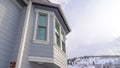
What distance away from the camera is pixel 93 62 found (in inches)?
1287

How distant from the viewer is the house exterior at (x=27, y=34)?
5.21 meters

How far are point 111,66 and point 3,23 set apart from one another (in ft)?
92.7

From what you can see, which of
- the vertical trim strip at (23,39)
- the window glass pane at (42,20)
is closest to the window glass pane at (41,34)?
the window glass pane at (42,20)

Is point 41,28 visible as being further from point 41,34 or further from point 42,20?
point 42,20

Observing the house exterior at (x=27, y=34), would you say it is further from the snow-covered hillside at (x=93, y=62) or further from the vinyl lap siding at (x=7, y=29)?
the snow-covered hillside at (x=93, y=62)

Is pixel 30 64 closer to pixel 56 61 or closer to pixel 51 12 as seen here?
pixel 56 61

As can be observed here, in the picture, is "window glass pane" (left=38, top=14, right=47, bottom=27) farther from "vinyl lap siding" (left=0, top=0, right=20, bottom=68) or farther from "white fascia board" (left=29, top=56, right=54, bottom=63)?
"white fascia board" (left=29, top=56, right=54, bottom=63)

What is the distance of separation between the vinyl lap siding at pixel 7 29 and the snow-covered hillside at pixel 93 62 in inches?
1071

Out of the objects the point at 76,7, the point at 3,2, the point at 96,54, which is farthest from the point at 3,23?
the point at 96,54

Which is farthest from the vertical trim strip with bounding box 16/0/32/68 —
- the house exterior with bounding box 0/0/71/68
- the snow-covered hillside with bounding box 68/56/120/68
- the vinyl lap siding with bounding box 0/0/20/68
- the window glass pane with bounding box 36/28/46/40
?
the snow-covered hillside with bounding box 68/56/120/68

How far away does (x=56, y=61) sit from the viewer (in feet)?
20.9

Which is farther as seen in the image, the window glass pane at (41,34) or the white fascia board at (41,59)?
the window glass pane at (41,34)

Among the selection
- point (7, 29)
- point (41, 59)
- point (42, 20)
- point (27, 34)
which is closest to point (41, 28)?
point (42, 20)

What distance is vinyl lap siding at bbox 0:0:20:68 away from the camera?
5.01 metres
